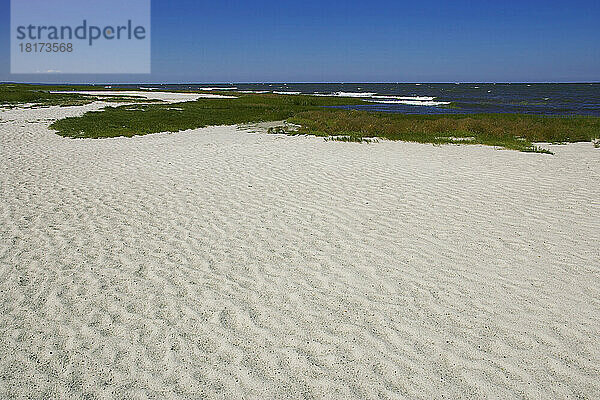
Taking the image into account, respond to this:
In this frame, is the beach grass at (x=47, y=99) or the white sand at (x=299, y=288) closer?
the white sand at (x=299, y=288)

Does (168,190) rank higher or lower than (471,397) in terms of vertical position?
higher

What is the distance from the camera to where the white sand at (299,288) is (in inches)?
168

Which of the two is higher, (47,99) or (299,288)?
(47,99)

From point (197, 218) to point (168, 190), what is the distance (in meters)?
2.72

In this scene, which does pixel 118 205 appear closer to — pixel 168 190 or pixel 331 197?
pixel 168 190

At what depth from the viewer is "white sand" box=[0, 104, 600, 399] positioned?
168 inches

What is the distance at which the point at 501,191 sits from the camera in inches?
440

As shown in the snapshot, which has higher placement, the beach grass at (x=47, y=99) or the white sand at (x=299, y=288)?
the beach grass at (x=47, y=99)

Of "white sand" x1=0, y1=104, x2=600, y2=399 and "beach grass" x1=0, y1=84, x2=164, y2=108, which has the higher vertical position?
"beach grass" x1=0, y1=84, x2=164, y2=108

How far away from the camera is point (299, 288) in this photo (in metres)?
5.98

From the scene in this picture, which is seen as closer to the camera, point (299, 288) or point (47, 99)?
point (299, 288)

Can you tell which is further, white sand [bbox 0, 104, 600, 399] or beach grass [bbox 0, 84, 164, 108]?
beach grass [bbox 0, 84, 164, 108]

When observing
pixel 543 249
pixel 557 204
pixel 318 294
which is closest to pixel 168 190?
pixel 318 294

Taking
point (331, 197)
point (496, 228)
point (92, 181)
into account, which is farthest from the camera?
point (92, 181)
